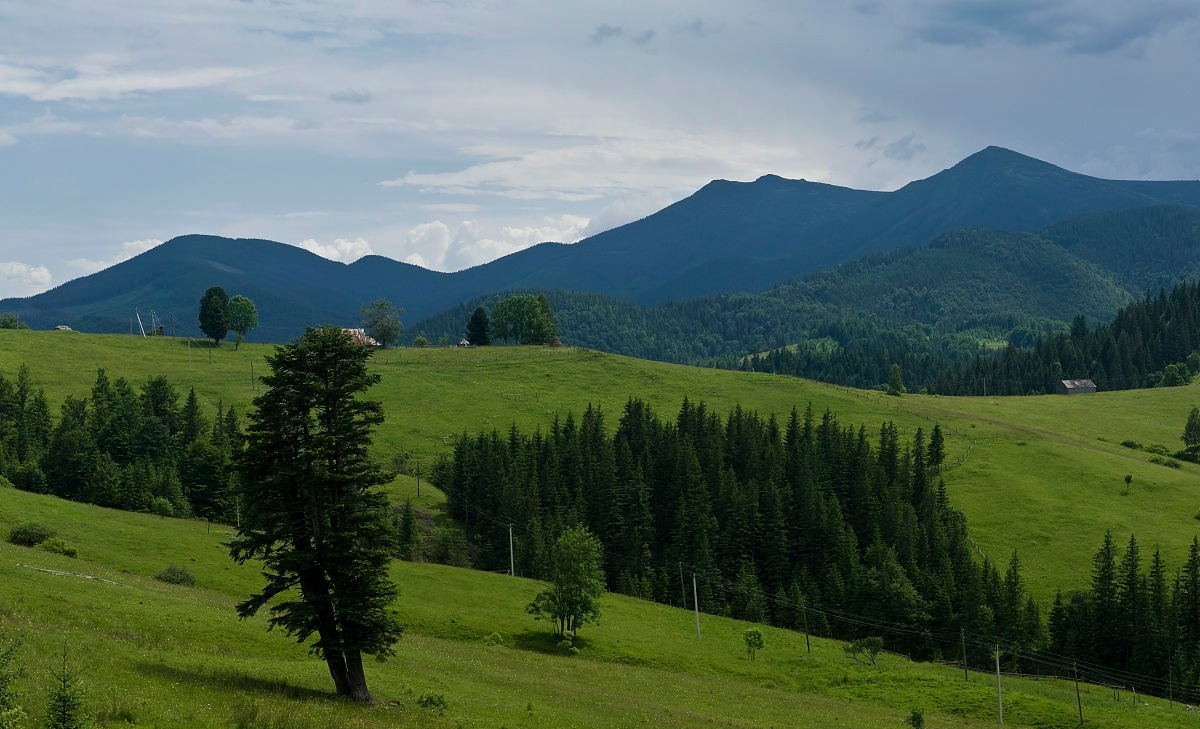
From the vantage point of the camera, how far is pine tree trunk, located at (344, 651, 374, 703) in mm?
42688

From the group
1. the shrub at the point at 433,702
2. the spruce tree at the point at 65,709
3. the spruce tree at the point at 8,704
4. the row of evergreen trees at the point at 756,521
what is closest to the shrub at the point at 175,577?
the shrub at the point at 433,702

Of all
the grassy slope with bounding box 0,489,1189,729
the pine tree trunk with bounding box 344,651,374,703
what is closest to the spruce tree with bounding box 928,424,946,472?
the grassy slope with bounding box 0,489,1189,729

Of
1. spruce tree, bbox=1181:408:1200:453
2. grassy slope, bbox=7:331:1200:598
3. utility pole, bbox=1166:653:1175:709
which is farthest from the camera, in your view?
spruce tree, bbox=1181:408:1200:453

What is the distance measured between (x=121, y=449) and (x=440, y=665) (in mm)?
88419

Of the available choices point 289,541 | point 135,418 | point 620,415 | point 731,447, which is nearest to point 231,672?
point 289,541

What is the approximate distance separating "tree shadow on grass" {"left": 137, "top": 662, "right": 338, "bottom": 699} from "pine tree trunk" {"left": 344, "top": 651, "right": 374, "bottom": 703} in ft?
2.67

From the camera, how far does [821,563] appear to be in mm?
129125

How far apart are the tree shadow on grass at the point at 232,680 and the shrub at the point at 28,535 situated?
4564cm

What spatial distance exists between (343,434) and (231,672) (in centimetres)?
1120

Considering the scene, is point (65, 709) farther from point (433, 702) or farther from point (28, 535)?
point (28, 535)

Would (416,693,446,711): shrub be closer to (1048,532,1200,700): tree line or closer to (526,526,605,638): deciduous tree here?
(526,526,605,638): deciduous tree

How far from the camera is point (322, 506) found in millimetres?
42344

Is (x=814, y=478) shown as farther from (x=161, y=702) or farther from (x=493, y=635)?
(x=161, y=702)

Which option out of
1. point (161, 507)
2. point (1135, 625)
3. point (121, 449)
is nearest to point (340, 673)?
point (161, 507)
